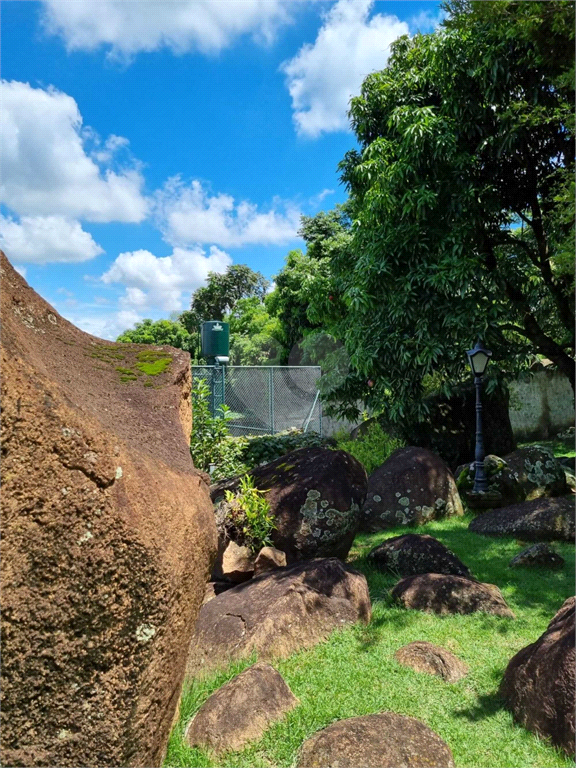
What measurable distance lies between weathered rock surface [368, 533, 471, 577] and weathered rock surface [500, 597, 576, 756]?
2.14m

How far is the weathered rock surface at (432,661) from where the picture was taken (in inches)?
153

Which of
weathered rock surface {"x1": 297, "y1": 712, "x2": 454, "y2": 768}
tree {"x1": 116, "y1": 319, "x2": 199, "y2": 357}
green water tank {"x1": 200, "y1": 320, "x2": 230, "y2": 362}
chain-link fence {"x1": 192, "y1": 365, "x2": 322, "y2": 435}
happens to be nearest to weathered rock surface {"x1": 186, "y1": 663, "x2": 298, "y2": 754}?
weathered rock surface {"x1": 297, "y1": 712, "x2": 454, "y2": 768}

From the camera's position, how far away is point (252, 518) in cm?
593

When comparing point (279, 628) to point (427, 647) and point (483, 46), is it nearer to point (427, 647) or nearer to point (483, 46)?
point (427, 647)

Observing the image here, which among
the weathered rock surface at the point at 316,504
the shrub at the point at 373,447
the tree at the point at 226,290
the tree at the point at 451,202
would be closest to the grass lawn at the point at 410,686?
the weathered rock surface at the point at 316,504

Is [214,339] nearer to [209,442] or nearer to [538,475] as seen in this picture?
[209,442]

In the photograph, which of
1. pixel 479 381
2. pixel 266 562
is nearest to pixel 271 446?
pixel 479 381

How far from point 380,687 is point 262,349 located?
28881 mm

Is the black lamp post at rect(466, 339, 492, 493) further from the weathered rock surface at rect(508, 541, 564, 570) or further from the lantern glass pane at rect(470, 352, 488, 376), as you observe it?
the weathered rock surface at rect(508, 541, 564, 570)

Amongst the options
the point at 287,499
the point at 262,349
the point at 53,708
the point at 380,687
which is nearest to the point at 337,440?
the point at 287,499

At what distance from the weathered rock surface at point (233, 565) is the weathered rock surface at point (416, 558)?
4.75 ft

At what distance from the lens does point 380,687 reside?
12.1 feet

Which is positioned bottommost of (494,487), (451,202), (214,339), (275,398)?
(494,487)

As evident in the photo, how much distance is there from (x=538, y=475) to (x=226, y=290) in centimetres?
3361
